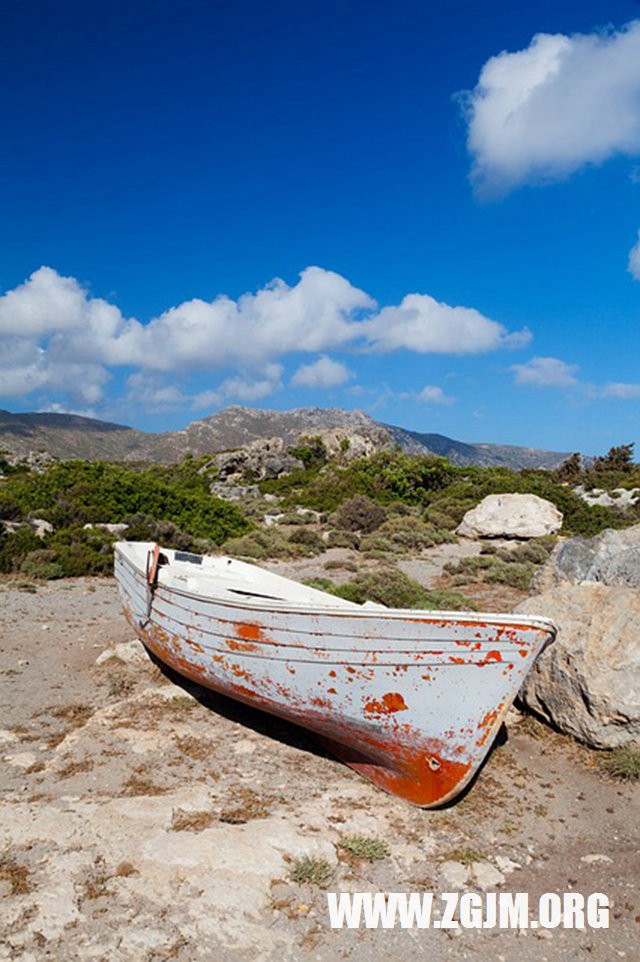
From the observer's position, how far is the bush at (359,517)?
2539 centimetres

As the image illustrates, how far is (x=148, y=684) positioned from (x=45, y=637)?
3.21 metres

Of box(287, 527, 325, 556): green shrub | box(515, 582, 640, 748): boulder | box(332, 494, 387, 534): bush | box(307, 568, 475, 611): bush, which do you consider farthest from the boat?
box(332, 494, 387, 534): bush

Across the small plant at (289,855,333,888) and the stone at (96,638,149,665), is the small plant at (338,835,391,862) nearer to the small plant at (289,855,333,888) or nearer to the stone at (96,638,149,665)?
the small plant at (289,855,333,888)

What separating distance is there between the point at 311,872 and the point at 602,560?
244 inches

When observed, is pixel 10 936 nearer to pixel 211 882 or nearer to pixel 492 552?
pixel 211 882

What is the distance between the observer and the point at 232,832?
4.36 meters

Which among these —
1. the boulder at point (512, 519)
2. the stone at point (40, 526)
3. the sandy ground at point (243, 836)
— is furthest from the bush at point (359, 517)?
the sandy ground at point (243, 836)

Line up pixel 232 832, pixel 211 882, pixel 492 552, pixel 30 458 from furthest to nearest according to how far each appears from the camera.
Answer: pixel 30 458
pixel 492 552
pixel 232 832
pixel 211 882

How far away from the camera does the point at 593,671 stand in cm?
589

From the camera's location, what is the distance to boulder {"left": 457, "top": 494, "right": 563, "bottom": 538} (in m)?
23.0

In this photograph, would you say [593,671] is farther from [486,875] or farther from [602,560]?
[602,560]

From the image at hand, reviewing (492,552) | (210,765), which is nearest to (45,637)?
(210,765)

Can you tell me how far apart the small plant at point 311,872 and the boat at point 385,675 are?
47.7 inches

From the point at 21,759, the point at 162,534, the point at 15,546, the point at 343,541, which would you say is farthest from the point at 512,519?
the point at 21,759
